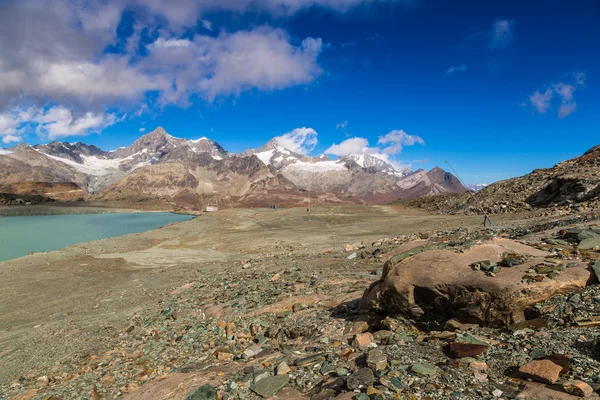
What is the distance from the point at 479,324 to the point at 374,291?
3212mm

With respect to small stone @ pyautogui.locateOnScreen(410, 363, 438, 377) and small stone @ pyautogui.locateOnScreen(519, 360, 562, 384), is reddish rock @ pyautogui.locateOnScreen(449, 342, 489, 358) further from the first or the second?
small stone @ pyautogui.locateOnScreen(519, 360, 562, 384)

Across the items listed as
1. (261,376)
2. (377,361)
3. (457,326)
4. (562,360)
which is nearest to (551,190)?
(457,326)

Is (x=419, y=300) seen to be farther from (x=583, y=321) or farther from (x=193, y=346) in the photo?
(x=193, y=346)

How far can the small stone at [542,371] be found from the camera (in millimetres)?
4973

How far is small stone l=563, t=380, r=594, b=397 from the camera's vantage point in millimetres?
4541

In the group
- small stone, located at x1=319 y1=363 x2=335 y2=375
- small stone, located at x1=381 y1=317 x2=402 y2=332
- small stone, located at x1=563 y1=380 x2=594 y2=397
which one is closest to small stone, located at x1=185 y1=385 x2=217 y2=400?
small stone, located at x1=319 y1=363 x2=335 y2=375

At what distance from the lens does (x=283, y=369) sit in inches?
282

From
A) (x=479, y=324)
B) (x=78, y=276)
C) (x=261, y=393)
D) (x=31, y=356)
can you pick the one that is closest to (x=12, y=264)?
(x=78, y=276)

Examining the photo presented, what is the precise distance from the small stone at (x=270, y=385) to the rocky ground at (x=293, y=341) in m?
0.02

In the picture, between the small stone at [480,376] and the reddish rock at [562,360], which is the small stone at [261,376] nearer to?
the small stone at [480,376]

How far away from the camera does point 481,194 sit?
183ft

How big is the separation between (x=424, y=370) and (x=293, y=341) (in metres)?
4.66

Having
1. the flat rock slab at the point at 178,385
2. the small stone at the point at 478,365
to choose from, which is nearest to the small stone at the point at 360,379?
the small stone at the point at 478,365

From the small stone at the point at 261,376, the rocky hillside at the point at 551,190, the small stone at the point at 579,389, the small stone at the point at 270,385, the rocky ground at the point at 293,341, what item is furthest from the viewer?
the rocky hillside at the point at 551,190
